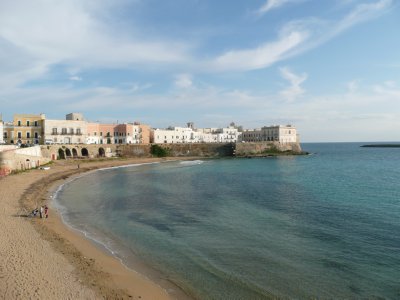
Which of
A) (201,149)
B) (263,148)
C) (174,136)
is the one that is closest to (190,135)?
(174,136)

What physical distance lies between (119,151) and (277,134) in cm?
5311

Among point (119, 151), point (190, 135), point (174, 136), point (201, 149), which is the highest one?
point (190, 135)

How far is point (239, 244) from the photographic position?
722 inches

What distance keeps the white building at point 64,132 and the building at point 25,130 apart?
194cm

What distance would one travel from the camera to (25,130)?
2761 inches

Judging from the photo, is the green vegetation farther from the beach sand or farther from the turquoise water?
the beach sand

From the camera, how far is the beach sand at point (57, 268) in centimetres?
1234

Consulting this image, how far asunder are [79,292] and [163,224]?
1051cm

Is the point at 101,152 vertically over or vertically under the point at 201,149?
over

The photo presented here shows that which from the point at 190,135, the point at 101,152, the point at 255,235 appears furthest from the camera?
the point at 190,135

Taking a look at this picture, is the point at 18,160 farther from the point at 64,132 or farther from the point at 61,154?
the point at 64,132

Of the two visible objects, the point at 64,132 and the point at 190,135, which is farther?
the point at 190,135

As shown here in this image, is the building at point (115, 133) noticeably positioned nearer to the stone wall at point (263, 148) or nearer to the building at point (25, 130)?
the building at point (25, 130)

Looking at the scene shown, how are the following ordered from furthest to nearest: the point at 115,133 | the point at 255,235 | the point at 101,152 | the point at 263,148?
the point at 263,148
the point at 115,133
the point at 101,152
the point at 255,235
